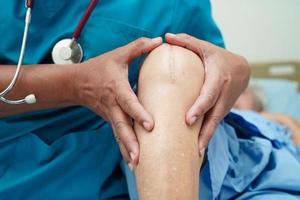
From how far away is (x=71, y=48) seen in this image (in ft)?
2.57

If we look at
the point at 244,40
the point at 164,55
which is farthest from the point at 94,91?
the point at 244,40

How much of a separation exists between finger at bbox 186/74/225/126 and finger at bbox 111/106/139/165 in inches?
3.9

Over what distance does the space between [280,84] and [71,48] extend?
1742mm

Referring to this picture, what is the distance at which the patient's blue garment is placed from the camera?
0.83 m

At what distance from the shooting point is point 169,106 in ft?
2.15

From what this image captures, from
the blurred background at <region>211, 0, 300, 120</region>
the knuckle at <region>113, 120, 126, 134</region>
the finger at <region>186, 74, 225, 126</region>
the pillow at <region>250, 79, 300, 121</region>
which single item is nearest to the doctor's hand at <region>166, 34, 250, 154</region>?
the finger at <region>186, 74, 225, 126</region>

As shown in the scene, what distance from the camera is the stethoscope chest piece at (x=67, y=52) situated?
78cm

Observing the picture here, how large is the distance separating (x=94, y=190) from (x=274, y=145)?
1.68ft

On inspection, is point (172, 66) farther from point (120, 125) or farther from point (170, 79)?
point (120, 125)

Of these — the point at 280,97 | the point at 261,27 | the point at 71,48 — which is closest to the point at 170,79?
the point at 71,48

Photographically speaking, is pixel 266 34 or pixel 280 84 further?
pixel 266 34

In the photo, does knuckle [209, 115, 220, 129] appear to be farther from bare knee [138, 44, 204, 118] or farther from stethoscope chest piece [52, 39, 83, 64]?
stethoscope chest piece [52, 39, 83, 64]

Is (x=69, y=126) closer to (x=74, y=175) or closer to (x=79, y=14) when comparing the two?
(x=74, y=175)

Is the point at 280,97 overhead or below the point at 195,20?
below
